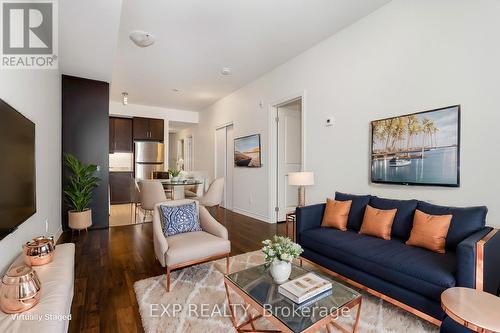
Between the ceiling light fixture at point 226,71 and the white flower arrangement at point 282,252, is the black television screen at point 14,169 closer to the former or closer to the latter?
the white flower arrangement at point 282,252

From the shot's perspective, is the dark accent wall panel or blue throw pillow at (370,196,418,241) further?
the dark accent wall panel

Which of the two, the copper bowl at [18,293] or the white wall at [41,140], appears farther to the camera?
the white wall at [41,140]

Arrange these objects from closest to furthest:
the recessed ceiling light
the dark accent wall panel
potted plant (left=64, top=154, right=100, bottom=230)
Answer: potted plant (left=64, top=154, right=100, bottom=230), the dark accent wall panel, the recessed ceiling light

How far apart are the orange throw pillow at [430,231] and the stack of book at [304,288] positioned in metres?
1.09

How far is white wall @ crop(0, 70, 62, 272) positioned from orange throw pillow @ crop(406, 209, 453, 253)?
319 cm

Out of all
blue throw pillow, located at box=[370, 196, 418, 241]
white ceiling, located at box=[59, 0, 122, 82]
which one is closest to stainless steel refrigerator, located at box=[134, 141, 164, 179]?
white ceiling, located at box=[59, 0, 122, 82]

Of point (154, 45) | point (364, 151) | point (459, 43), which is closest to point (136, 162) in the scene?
point (154, 45)

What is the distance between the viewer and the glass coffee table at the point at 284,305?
1.31 metres

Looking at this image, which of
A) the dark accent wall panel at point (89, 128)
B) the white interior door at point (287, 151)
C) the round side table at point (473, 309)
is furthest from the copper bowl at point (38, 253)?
the white interior door at point (287, 151)

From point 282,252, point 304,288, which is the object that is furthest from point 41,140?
point 304,288

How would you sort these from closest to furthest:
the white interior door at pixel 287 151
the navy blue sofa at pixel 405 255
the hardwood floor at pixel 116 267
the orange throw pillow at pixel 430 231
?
1. the navy blue sofa at pixel 405 255
2. the hardwood floor at pixel 116 267
3. the orange throw pillow at pixel 430 231
4. the white interior door at pixel 287 151

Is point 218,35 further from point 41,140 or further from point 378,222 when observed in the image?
point 378,222

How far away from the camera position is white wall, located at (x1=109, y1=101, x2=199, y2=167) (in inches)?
270

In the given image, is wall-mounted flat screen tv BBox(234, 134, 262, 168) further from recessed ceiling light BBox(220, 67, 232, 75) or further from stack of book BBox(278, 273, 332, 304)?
stack of book BBox(278, 273, 332, 304)
